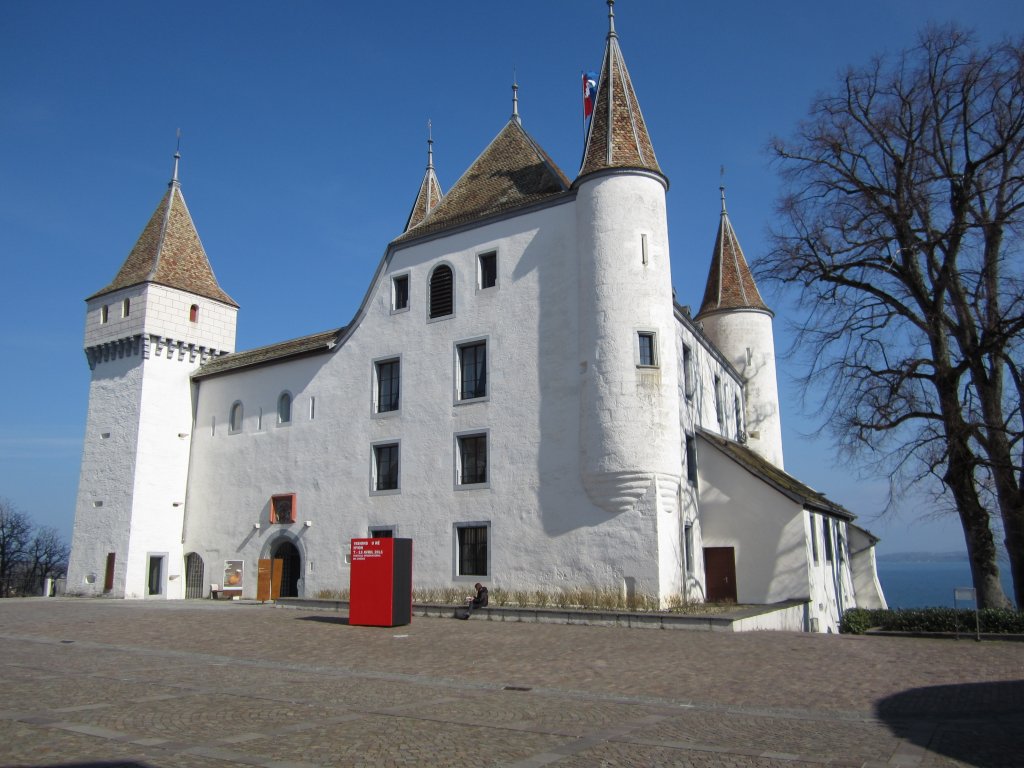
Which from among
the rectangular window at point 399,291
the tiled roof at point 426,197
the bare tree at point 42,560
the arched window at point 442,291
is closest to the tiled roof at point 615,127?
the arched window at point 442,291

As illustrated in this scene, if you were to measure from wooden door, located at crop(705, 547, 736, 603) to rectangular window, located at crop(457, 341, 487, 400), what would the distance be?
8.55m

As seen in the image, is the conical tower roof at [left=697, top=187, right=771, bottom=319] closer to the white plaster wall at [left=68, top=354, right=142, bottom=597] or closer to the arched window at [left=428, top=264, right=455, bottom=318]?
the arched window at [left=428, top=264, right=455, bottom=318]

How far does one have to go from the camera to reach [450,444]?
26781 millimetres

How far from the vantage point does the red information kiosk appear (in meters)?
20.5

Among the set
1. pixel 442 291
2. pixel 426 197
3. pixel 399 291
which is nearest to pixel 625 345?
pixel 442 291

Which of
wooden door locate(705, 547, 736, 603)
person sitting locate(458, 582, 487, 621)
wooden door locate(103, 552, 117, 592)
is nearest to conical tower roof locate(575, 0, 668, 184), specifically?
wooden door locate(705, 547, 736, 603)

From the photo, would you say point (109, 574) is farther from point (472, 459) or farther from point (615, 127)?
point (615, 127)

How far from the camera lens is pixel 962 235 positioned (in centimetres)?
2222

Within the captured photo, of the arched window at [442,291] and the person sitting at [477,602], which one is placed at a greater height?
the arched window at [442,291]

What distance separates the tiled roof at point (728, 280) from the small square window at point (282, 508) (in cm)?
2046

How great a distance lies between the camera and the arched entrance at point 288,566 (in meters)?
30.8

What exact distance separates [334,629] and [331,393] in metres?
12.2

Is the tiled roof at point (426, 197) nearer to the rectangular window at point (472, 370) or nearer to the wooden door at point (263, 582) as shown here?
the rectangular window at point (472, 370)

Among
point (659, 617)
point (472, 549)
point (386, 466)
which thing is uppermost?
point (386, 466)
